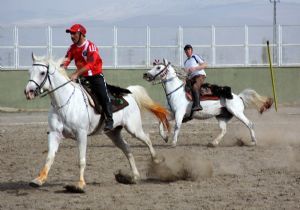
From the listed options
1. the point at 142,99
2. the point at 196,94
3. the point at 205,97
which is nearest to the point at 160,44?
the point at 205,97

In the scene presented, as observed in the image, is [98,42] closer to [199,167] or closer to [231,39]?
[231,39]

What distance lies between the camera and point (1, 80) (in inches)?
1398

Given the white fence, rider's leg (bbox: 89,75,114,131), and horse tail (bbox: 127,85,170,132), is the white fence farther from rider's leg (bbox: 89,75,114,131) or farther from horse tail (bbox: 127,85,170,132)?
rider's leg (bbox: 89,75,114,131)

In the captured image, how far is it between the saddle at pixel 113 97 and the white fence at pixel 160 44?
73.0 feet

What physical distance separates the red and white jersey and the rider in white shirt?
6944 millimetres

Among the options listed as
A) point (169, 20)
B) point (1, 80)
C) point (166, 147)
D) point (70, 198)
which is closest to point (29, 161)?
point (166, 147)

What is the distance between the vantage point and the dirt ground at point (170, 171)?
11398 mm

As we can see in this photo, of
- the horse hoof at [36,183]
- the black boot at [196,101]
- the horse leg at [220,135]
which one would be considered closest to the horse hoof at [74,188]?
the horse hoof at [36,183]

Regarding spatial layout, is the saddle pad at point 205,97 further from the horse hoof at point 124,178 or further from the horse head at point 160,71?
the horse hoof at point 124,178

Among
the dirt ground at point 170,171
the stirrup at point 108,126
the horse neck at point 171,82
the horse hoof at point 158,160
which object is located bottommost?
the dirt ground at point 170,171

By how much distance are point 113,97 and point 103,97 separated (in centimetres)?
43

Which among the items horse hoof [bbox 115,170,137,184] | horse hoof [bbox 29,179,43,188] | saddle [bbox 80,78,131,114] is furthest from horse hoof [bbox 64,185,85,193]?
saddle [bbox 80,78,131,114]

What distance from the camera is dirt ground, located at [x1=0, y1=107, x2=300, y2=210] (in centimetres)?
1140

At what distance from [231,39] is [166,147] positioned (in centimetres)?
1895
